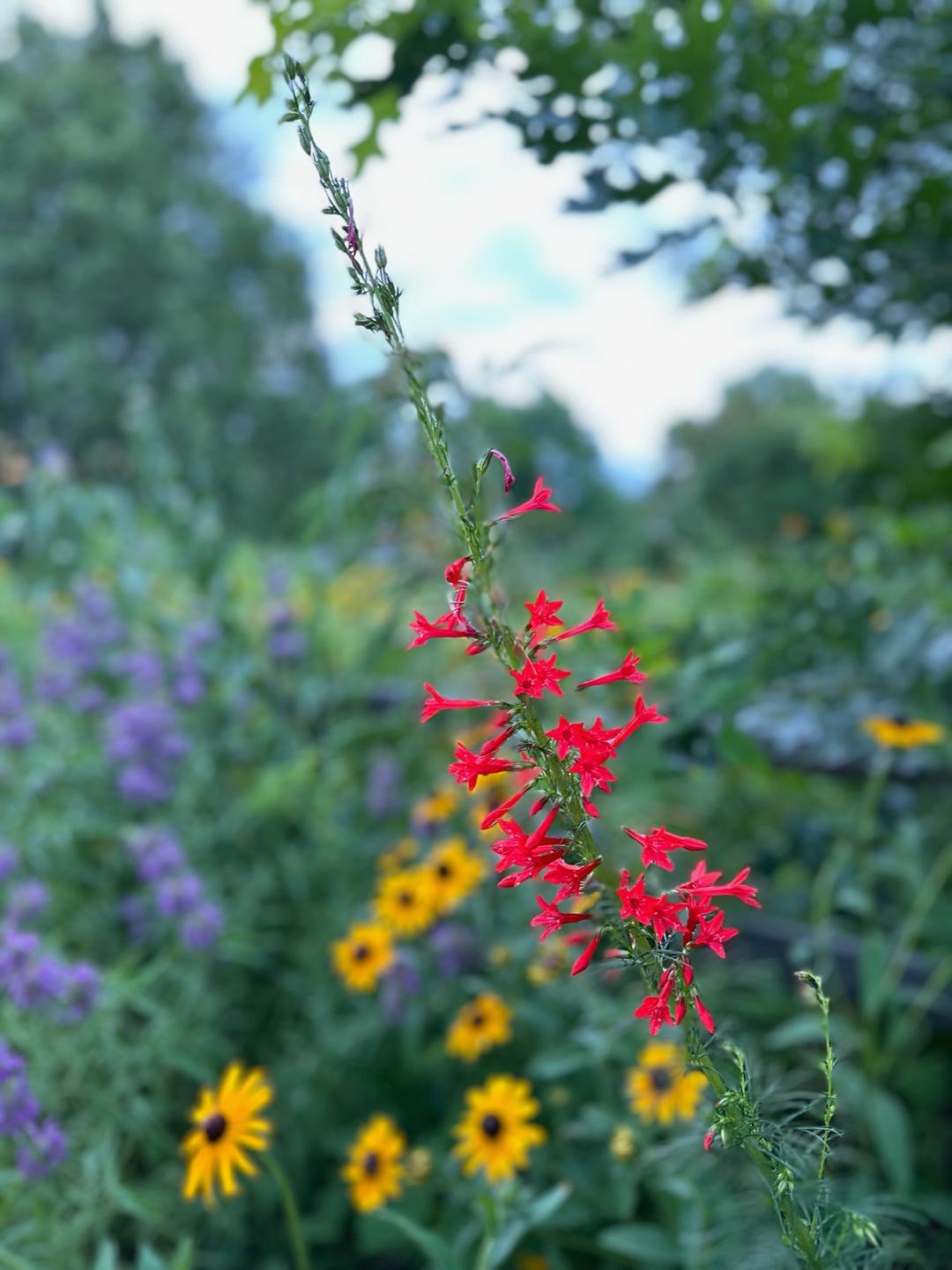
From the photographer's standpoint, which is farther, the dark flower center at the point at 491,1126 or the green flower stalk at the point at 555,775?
the dark flower center at the point at 491,1126

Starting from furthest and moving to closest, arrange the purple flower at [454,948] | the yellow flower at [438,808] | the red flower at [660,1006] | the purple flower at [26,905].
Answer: the yellow flower at [438,808], the purple flower at [454,948], the purple flower at [26,905], the red flower at [660,1006]

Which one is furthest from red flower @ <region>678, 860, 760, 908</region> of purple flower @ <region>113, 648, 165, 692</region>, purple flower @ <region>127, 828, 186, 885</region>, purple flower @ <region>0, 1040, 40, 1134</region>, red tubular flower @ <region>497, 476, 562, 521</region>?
purple flower @ <region>113, 648, 165, 692</region>

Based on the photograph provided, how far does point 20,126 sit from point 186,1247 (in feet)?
63.4

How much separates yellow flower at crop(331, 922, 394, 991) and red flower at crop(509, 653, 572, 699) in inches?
43.8

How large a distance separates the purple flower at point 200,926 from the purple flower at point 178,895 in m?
0.02

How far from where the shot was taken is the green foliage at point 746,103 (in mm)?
1392

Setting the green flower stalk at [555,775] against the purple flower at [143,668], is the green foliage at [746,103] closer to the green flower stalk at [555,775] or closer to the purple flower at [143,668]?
the green flower stalk at [555,775]

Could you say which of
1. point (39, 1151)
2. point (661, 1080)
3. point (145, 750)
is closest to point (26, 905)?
point (39, 1151)

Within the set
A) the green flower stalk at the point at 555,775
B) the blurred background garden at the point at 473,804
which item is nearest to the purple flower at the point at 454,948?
the blurred background garden at the point at 473,804

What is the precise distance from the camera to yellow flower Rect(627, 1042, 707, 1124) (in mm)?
1282

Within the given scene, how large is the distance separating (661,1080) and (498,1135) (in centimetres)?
22

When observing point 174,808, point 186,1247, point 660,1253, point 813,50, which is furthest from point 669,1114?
point 813,50

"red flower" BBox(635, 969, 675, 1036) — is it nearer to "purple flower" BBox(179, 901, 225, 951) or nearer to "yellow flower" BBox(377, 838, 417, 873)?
"purple flower" BBox(179, 901, 225, 951)

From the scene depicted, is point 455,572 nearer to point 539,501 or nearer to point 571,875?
point 539,501
